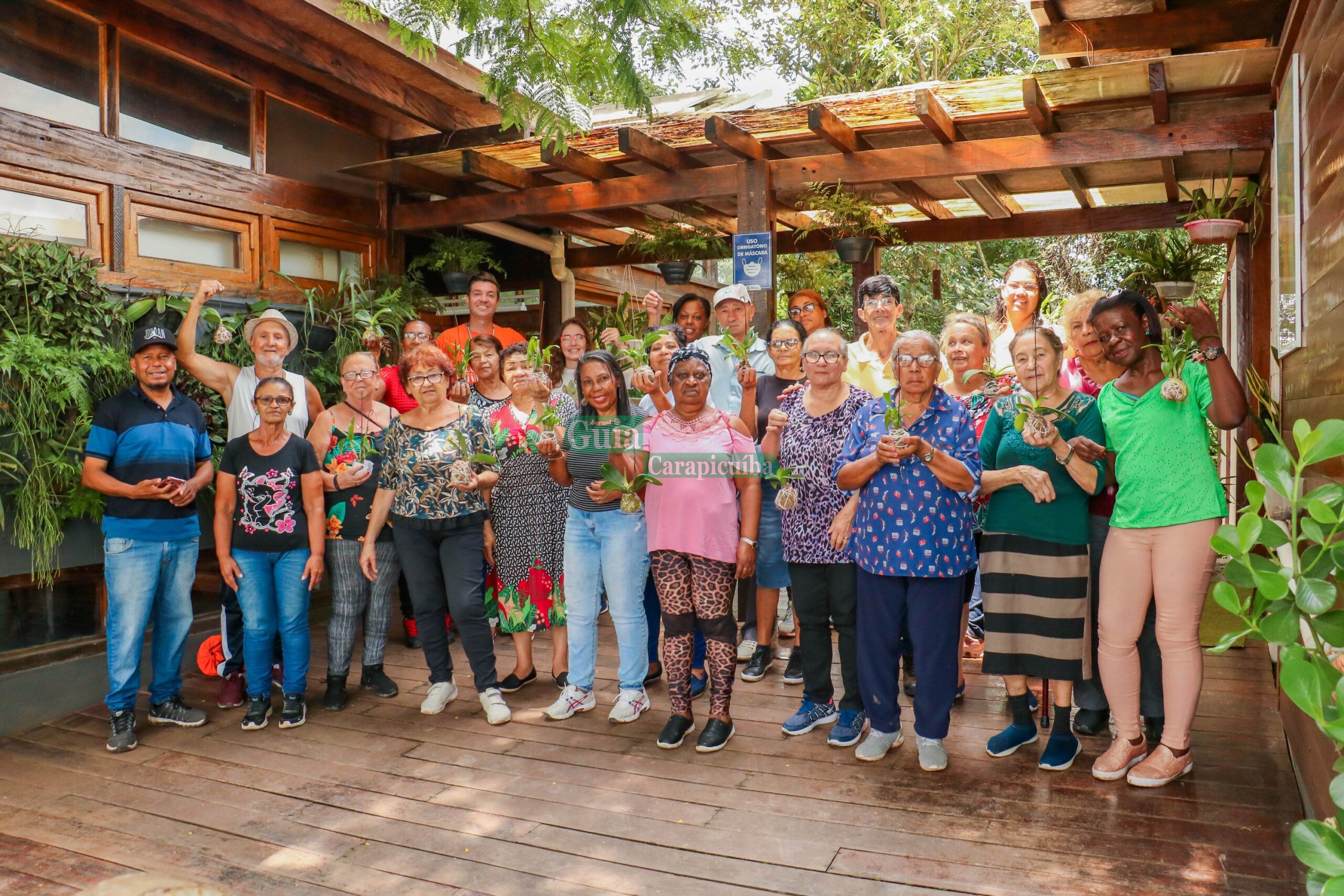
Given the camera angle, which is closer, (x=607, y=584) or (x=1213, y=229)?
(x=607, y=584)

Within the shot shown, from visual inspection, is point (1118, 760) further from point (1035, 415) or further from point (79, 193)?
point (79, 193)

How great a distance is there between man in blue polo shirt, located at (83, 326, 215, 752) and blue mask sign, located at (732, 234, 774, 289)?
127 inches

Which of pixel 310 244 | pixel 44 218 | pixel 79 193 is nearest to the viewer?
pixel 44 218

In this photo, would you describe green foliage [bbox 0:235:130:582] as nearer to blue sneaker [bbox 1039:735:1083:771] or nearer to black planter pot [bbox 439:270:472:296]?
black planter pot [bbox 439:270:472:296]

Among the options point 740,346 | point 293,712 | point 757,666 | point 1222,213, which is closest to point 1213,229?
point 1222,213

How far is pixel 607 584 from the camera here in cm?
396

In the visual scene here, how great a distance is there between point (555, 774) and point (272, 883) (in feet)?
3.39

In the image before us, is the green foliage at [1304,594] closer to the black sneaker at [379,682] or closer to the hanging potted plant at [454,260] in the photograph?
the black sneaker at [379,682]

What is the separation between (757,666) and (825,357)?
1.67m

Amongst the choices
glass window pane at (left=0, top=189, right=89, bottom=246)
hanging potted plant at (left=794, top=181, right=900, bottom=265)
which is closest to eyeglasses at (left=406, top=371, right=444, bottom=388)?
glass window pane at (left=0, top=189, right=89, bottom=246)

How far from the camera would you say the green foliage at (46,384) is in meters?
4.02

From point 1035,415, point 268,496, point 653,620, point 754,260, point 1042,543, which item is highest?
point 754,260

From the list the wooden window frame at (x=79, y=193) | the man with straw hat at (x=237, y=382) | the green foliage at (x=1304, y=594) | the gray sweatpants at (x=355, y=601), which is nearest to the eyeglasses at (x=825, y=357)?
the green foliage at (x=1304, y=594)

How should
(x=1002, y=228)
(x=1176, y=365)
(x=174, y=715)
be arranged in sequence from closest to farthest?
1. (x=1176, y=365)
2. (x=174, y=715)
3. (x=1002, y=228)
